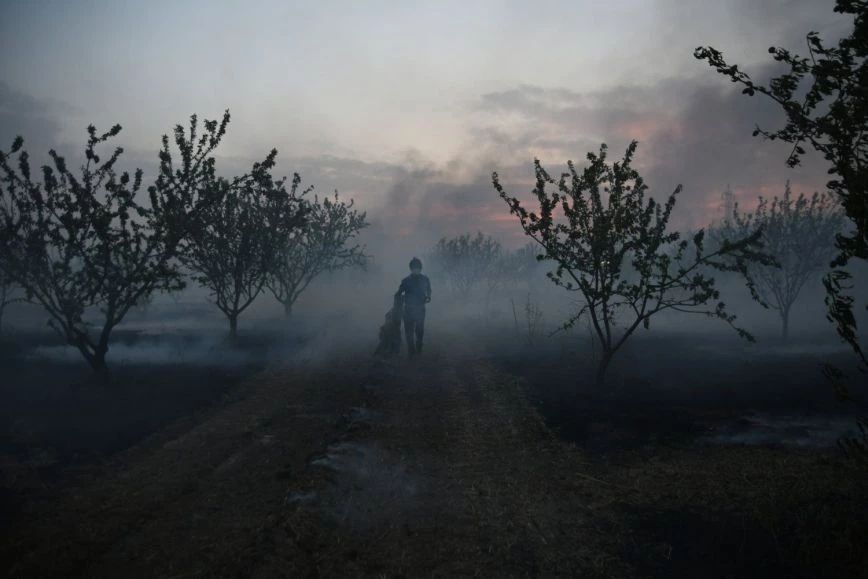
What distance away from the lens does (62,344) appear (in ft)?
57.6

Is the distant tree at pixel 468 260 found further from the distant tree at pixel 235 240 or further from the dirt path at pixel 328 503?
the dirt path at pixel 328 503

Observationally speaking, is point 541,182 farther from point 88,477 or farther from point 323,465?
point 88,477

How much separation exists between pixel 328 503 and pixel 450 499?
59.2 inches

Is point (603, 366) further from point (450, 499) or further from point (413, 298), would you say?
point (450, 499)

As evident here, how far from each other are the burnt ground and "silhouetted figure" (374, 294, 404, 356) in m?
6.11

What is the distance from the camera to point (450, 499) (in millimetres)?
5781

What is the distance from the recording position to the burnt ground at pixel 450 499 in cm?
444

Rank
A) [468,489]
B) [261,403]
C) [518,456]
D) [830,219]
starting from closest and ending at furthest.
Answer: [468,489] < [518,456] < [261,403] < [830,219]

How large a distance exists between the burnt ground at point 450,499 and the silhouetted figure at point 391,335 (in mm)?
6110

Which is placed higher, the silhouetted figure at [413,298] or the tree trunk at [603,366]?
the silhouetted figure at [413,298]

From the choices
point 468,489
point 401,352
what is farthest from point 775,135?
point 401,352

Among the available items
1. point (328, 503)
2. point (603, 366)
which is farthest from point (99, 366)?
point (603, 366)

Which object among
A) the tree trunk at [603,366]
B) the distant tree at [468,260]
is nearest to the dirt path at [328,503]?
the tree trunk at [603,366]

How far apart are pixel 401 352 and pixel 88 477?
443 inches
